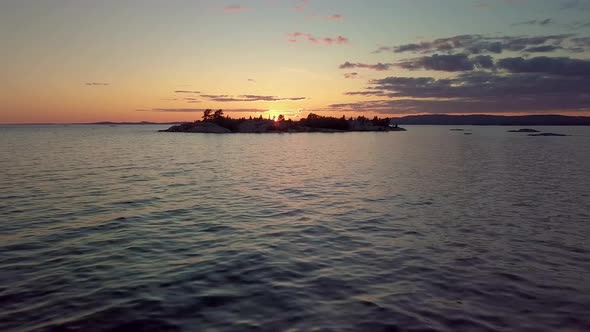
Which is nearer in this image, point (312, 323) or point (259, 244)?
point (312, 323)

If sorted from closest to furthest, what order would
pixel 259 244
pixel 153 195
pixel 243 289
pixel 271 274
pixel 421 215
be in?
pixel 243 289
pixel 271 274
pixel 259 244
pixel 421 215
pixel 153 195

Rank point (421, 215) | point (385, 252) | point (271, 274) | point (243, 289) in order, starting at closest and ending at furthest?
point (243, 289) < point (271, 274) < point (385, 252) < point (421, 215)

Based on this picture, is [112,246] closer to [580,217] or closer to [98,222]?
[98,222]

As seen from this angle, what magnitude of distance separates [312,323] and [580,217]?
23016 millimetres

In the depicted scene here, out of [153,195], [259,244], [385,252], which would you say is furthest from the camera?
[153,195]

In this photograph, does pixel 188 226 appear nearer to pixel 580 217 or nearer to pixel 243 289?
pixel 243 289

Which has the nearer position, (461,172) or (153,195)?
(153,195)

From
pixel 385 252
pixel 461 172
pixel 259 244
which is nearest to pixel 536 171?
pixel 461 172

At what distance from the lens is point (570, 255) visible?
16.5 metres

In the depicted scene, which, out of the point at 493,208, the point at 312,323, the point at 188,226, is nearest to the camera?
the point at 312,323

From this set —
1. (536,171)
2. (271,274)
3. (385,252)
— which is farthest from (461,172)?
(271,274)

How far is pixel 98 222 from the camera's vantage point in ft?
70.1

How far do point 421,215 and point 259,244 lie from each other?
1190cm

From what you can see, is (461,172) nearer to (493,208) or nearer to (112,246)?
(493,208)
